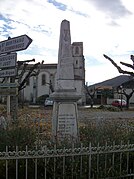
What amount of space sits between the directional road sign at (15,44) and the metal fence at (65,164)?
121 inches

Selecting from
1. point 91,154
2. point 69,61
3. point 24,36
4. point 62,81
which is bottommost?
point 91,154

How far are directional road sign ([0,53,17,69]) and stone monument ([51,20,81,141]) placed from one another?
1.11 m

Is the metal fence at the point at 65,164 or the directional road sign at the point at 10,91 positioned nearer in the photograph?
the metal fence at the point at 65,164

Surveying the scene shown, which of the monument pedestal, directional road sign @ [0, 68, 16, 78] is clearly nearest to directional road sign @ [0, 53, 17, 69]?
directional road sign @ [0, 68, 16, 78]

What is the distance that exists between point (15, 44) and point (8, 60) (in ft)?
1.47

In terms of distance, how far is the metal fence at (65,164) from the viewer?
4.43 meters

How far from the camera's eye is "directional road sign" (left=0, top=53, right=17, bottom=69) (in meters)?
7.36

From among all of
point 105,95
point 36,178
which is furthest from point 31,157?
point 105,95

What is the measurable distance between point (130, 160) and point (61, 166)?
4.58 feet

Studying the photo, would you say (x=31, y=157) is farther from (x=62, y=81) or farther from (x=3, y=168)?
(x=62, y=81)

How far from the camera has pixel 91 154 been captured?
4.63m

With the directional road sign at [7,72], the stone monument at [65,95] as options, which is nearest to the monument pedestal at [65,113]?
the stone monument at [65,95]

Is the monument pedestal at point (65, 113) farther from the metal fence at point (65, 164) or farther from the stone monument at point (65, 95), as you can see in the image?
the metal fence at point (65, 164)

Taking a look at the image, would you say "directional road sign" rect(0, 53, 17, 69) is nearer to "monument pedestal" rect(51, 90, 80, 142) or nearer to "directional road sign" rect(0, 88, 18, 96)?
"directional road sign" rect(0, 88, 18, 96)
